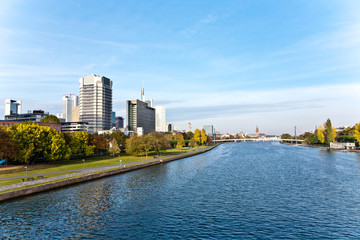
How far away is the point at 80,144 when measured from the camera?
100 metres

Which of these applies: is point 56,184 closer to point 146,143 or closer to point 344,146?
point 146,143

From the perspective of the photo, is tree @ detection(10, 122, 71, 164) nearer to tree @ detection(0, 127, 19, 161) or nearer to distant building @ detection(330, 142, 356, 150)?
tree @ detection(0, 127, 19, 161)

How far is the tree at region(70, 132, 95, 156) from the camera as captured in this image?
96.9 m

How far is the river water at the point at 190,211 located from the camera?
94.0 feet

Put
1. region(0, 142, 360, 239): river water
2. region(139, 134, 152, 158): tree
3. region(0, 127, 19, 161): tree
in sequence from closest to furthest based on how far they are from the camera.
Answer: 1. region(0, 142, 360, 239): river water
2. region(0, 127, 19, 161): tree
3. region(139, 134, 152, 158): tree

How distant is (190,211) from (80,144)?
257ft

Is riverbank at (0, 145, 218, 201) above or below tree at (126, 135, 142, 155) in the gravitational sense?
below

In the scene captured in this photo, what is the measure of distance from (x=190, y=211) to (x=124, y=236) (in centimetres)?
1186

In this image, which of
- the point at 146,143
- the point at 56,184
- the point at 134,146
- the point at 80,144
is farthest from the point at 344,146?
the point at 56,184

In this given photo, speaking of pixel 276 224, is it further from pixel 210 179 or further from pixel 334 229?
pixel 210 179

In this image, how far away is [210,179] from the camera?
204 feet

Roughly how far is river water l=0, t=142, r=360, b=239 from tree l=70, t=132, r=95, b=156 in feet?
156

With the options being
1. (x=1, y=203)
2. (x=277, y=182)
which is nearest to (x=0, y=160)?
(x=1, y=203)

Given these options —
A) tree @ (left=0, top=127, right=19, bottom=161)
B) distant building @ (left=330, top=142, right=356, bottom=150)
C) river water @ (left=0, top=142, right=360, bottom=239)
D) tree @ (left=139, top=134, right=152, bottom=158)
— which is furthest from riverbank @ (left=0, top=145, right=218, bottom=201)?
distant building @ (left=330, top=142, right=356, bottom=150)
